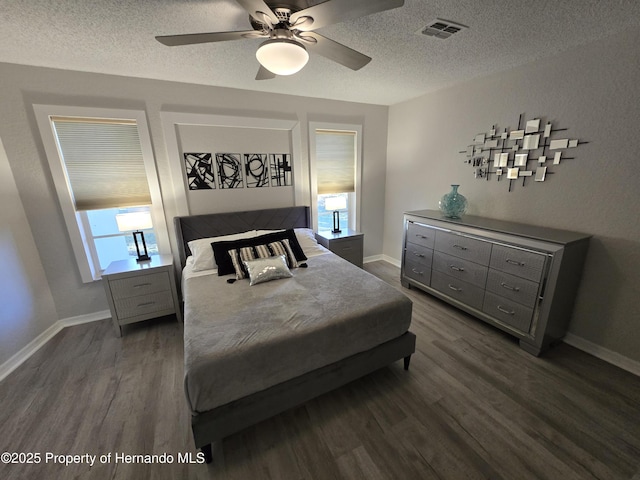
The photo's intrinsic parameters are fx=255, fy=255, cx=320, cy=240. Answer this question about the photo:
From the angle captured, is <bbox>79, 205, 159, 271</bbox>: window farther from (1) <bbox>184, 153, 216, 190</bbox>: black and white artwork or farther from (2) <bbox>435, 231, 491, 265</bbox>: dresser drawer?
(2) <bbox>435, 231, 491, 265</bbox>: dresser drawer

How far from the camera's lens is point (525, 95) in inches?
93.0

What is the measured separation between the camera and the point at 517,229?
2289 millimetres

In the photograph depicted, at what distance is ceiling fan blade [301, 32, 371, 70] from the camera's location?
145 centimetres

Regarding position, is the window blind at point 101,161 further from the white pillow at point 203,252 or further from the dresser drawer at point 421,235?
the dresser drawer at point 421,235

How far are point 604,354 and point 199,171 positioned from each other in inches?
165

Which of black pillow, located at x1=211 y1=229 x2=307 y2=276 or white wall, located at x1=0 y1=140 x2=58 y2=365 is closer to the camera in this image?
white wall, located at x1=0 y1=140 x2=58 y2=365

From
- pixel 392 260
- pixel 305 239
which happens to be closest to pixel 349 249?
pixel 305 239

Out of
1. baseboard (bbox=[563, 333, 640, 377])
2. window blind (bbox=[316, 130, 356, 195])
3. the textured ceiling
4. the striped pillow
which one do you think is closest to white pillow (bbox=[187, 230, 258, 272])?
the striped pillow

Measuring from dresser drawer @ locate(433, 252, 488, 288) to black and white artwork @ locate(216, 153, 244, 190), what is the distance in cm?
251

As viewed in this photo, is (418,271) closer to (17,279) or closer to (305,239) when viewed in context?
(305,239)

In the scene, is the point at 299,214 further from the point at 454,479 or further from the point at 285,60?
the point at 454,479

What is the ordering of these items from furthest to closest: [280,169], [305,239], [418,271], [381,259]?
[381,259]
[280,169]
[418,271]
[305,239]

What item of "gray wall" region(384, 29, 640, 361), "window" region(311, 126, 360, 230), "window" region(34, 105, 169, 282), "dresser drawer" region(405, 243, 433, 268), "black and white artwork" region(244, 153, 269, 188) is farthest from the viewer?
"window" region(311, 126, 360, 230)

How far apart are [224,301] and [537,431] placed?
2.19 metres
